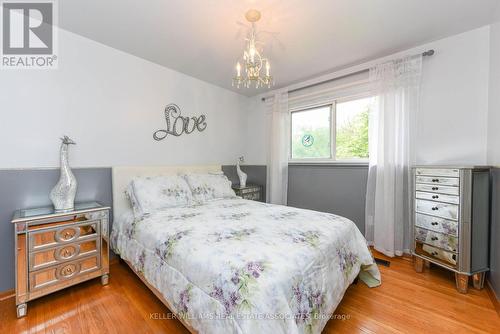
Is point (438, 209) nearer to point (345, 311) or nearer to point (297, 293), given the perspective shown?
point (345, 311)

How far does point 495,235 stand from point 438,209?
372 mm

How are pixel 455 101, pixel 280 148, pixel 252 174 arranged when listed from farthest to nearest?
pixel 252 174, pixel 280 148, pixel 455 101

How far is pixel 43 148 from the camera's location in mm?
1859

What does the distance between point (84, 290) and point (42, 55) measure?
2.14m

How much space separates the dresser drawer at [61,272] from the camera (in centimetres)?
153

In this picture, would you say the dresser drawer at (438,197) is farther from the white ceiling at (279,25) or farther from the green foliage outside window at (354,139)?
the white ceiling at (279,25)

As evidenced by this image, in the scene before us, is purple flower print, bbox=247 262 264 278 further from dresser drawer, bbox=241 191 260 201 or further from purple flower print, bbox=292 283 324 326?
dresser drawer, bbox=241 191 260 201

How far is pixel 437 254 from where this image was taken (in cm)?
189

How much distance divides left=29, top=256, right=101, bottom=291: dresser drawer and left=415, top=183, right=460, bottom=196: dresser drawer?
308 cm

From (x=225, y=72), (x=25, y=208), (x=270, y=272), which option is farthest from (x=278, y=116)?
(x=25, y=208)

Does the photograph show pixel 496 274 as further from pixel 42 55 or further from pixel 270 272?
pixel 42 55

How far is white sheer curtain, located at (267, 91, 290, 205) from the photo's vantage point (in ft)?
11.1

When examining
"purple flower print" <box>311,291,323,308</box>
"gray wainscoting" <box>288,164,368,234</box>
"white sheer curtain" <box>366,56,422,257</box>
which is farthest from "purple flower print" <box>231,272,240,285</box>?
"gray wainscoting" <box>288,164,368,234</box>

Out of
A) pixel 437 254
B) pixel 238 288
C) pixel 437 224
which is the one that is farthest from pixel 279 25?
pixel 437 254
